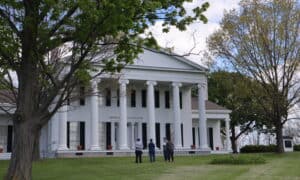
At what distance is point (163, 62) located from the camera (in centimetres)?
4422

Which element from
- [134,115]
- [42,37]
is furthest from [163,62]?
[42,37]

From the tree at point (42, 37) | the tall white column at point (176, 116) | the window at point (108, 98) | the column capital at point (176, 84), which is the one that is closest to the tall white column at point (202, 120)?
the column capital at point (176, 84)

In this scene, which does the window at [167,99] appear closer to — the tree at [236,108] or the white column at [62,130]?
the white column at [62,130]

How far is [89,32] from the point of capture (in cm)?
1352

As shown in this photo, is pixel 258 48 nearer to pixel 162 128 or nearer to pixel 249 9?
pixel 249 9

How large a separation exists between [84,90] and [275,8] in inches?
658

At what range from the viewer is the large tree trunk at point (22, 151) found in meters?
14.5

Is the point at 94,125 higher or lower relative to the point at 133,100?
lower

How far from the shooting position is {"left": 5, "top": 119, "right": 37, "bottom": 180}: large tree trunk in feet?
47.6

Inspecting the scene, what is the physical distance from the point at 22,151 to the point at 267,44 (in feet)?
83.2

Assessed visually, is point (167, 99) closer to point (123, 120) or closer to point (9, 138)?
point (123, 120)

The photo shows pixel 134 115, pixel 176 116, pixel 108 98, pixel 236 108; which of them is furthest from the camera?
pixel 236 108

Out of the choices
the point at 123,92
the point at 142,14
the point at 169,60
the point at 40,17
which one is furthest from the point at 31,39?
the point at 169,60

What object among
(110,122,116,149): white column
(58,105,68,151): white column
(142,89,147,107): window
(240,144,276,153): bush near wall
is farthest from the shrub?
(240,144,276,153): bush near wall
